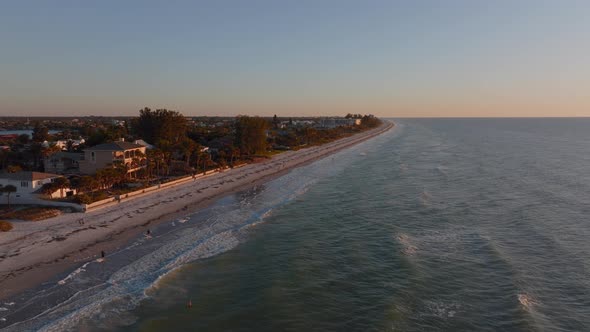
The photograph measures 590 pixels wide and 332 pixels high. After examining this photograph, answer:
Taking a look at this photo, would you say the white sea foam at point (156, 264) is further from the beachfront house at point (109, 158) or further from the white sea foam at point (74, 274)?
the beachfront house at point (109, 158)

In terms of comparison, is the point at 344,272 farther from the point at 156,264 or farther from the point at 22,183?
the point at 22,183

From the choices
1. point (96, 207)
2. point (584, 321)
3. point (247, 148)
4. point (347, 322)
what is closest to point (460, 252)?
point (584, 321)

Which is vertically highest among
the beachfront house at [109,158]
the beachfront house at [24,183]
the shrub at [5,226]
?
the beachfront house at [109,158]

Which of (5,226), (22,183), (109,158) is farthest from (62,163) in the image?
(5,226)

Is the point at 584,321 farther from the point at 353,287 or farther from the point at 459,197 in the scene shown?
the point at 459,197

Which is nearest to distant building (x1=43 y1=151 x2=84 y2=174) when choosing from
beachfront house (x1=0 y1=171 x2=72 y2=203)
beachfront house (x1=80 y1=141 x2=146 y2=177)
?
beachfront house (x1=80 y1=141 x2=146 y2=177)

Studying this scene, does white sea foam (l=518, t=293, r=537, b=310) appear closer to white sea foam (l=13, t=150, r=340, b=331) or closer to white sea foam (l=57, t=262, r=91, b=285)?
white sea foam (l=13, t=150, r=340, b=331)

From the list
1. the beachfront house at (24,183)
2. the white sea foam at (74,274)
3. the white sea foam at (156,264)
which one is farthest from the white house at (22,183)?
the white sea foam at (74,274)
